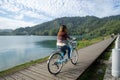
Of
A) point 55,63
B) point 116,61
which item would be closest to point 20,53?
point 55,63

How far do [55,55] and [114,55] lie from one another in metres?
2.02

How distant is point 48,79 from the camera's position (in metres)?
4.52

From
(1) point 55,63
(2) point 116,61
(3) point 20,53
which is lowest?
(3) point 20,53

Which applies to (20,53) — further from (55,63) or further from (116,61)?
(116,61)

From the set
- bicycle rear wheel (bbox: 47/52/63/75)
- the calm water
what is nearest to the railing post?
bicycle rear wheel (bbox: 47/52/63/75)

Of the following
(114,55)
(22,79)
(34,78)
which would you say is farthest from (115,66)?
(22,79)

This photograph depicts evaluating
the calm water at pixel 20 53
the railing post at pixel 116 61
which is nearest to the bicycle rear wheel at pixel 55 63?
the railing post at pixel 116 61

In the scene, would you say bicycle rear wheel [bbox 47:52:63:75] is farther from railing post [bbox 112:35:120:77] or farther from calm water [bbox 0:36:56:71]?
calm water [bbox 0:36:56:71]

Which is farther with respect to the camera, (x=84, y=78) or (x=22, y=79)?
(x=84, y=78)

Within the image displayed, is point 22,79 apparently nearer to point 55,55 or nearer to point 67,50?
point 55,55

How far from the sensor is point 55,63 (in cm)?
500

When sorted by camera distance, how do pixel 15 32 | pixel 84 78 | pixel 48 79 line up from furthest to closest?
pixel 15 32 → pixel 84 78 → pixel 48 79

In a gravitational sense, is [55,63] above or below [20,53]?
above

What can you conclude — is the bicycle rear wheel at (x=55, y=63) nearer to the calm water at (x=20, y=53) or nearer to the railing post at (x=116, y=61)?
the railing post at (x=116, y=61)
